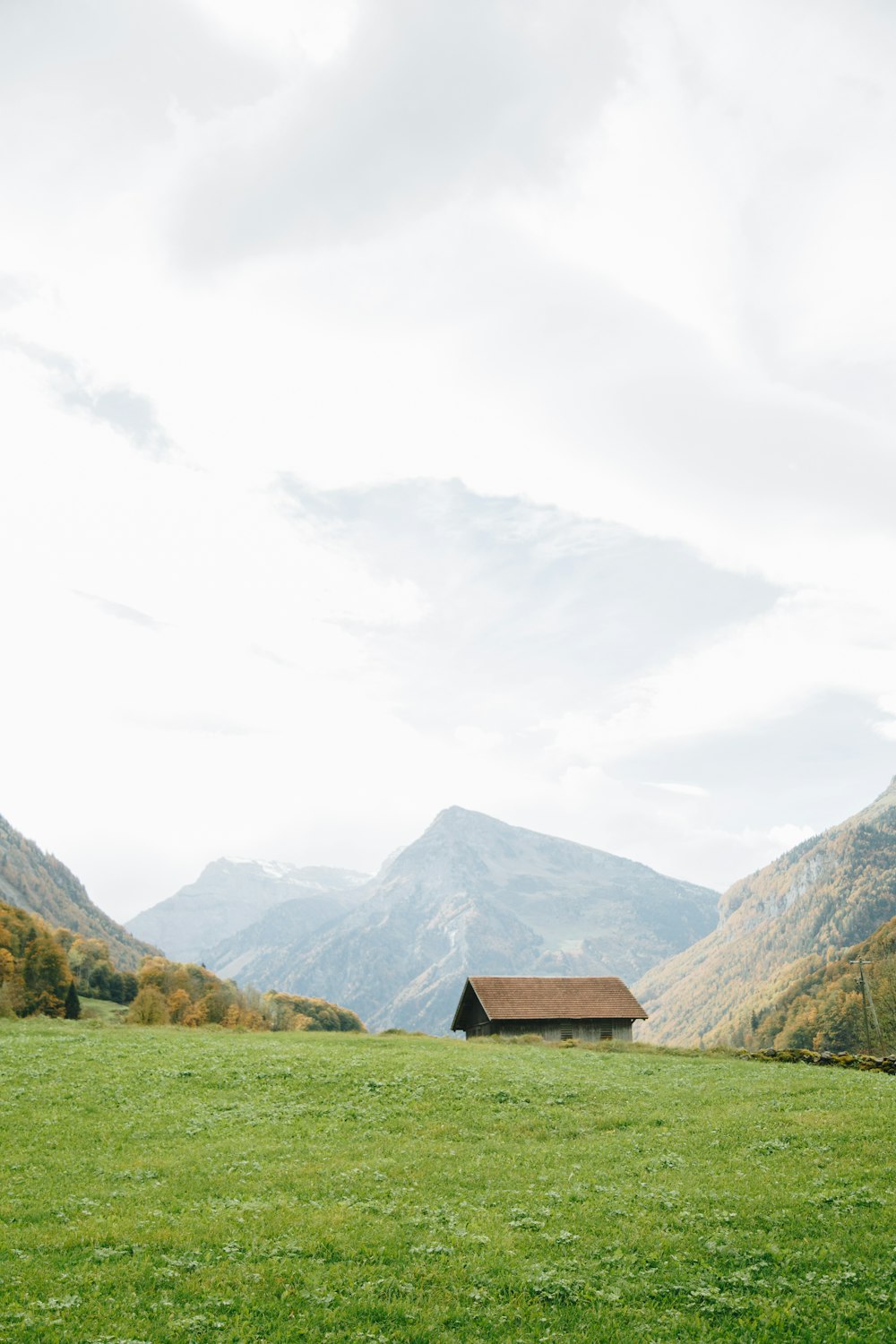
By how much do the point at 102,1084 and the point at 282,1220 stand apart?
54.4 ft

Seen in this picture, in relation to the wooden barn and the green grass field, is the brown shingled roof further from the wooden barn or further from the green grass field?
the green grass field

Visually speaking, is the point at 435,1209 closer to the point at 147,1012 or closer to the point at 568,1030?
the point at 568,1030

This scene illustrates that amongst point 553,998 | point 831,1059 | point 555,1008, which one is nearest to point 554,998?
point 553,998

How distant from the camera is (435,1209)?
55.6 feet

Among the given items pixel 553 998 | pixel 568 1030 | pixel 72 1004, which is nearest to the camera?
pixel 568 1030

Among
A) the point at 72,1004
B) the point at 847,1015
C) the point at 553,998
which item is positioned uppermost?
the point at 553,998

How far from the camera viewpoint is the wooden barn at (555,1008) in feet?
220

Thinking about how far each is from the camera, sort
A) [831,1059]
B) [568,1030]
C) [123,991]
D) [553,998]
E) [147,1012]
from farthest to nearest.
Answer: [123,991] < [147,1012] < [553,998] < [568,1030] < [831,1059]

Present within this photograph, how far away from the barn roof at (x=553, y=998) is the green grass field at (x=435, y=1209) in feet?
124

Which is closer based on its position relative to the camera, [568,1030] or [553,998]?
[568,1030]

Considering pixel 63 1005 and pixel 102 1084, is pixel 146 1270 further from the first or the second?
pixel 63 1005

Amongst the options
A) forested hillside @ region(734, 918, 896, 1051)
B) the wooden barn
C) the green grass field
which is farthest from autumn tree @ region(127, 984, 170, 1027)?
forested hillside @ region(734, 918, 896, 1051)

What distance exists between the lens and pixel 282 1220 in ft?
51.8

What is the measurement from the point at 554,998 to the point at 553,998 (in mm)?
80
